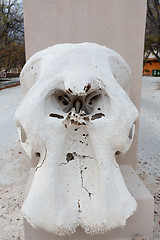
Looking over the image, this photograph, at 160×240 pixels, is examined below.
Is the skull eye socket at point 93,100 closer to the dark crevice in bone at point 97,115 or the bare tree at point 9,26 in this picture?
the dark crevice in bone at point 97,115

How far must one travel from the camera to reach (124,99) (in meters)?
1.29

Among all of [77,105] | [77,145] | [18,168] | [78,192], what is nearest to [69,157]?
[77,145]

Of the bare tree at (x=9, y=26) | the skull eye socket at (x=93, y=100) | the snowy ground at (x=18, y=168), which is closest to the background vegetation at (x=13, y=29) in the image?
the bare tree at (x=9, y=26)

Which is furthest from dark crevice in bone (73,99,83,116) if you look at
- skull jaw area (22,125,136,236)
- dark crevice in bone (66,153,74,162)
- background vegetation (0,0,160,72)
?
background vegetation (0,0,160,72)

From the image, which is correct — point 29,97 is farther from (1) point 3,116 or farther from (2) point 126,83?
(1) point 3,116

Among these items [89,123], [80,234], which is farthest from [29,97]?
[80,234]

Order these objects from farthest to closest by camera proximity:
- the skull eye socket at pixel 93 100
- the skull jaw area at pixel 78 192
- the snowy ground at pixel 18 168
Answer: the snowy ground at pixel 18 168 → the skull eye socket at pixel 93 100 → the skull jaw area at pixel 78 192

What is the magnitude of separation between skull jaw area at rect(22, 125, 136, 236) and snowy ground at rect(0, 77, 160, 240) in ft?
2.63

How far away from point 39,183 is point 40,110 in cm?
37

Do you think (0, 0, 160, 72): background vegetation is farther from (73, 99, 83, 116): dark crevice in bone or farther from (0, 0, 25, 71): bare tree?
(73, 99, 83, 116): dark crevice in bone

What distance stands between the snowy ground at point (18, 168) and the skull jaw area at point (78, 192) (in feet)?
2.63

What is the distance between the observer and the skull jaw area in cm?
111

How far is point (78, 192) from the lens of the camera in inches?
47.1

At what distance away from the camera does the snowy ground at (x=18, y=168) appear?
1905 mm
